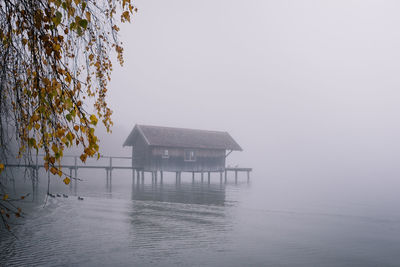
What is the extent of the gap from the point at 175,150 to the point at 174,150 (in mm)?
119

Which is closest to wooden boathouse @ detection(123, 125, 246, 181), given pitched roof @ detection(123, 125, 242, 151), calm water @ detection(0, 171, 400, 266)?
pitched roof @ detection(123, 125, 242, 151)

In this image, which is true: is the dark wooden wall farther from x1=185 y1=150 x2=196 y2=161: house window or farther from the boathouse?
x1=185 y1=150 x2=196 y2=161: house window

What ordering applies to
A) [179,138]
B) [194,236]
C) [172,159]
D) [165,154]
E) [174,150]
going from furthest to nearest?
[179,138], [174,150], [172,159], [165,154], [194,236]

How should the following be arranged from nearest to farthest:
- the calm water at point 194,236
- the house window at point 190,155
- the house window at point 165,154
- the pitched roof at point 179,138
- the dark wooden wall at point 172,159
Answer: the calm water at point 194,236 → the dark wooden wall at point 172,159 → the pitched roof at point 179,138 → the house window at point 165,154 → the house window at point 190,155

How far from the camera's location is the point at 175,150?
42.7m

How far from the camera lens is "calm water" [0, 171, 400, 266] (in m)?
12.2

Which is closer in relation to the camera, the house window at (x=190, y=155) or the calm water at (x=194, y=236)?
the calm water at (x=194, y=236)

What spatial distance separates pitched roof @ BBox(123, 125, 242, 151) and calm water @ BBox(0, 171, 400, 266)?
16.4m

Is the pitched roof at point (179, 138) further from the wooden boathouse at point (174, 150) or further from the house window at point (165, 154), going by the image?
Answer: the house window at point (165, 154)

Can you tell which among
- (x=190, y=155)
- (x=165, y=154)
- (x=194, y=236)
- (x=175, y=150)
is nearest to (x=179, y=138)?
(x=175, y=150)

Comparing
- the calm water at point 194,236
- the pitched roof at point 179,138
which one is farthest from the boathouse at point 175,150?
the calm water at point 194,236

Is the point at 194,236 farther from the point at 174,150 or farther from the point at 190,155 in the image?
the point at 190,155

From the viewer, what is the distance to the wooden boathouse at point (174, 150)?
4138cm

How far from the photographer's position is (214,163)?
152ft
